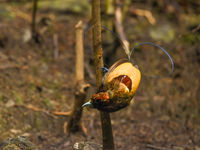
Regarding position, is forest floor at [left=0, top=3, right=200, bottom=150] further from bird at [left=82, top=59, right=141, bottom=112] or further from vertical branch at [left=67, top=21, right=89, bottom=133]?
bird at [left=82, top=59, right=141, bottom=112]

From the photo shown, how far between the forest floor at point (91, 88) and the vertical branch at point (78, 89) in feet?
0.40

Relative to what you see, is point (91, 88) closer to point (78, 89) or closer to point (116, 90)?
point (78, 89)

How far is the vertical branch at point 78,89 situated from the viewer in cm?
278

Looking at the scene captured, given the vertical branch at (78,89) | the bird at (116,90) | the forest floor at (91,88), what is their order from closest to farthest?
the bird at (116,90), the vertical branch at (78,89), the forest floor at (91,88)

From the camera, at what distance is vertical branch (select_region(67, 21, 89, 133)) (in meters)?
2.78

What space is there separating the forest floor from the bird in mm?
1114

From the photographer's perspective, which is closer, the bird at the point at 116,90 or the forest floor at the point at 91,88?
the bird at the point at 116,90

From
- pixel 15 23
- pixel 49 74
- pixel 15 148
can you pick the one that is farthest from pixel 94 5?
pixel 15 23

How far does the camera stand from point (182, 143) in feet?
10.7

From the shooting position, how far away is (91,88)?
13.4 ft

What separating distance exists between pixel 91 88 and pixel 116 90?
240cm

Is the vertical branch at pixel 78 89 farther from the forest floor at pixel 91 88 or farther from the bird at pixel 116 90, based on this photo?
the bird at pixel 116 90

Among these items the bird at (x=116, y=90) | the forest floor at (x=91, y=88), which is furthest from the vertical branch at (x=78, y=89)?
the bird at (x=116, y=90)

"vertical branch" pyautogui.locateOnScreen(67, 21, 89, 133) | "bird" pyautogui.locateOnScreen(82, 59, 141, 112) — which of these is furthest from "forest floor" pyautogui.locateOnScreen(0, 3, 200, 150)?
"bird" pyautogui.locateOnScreen(82, 59, 141, 112)
